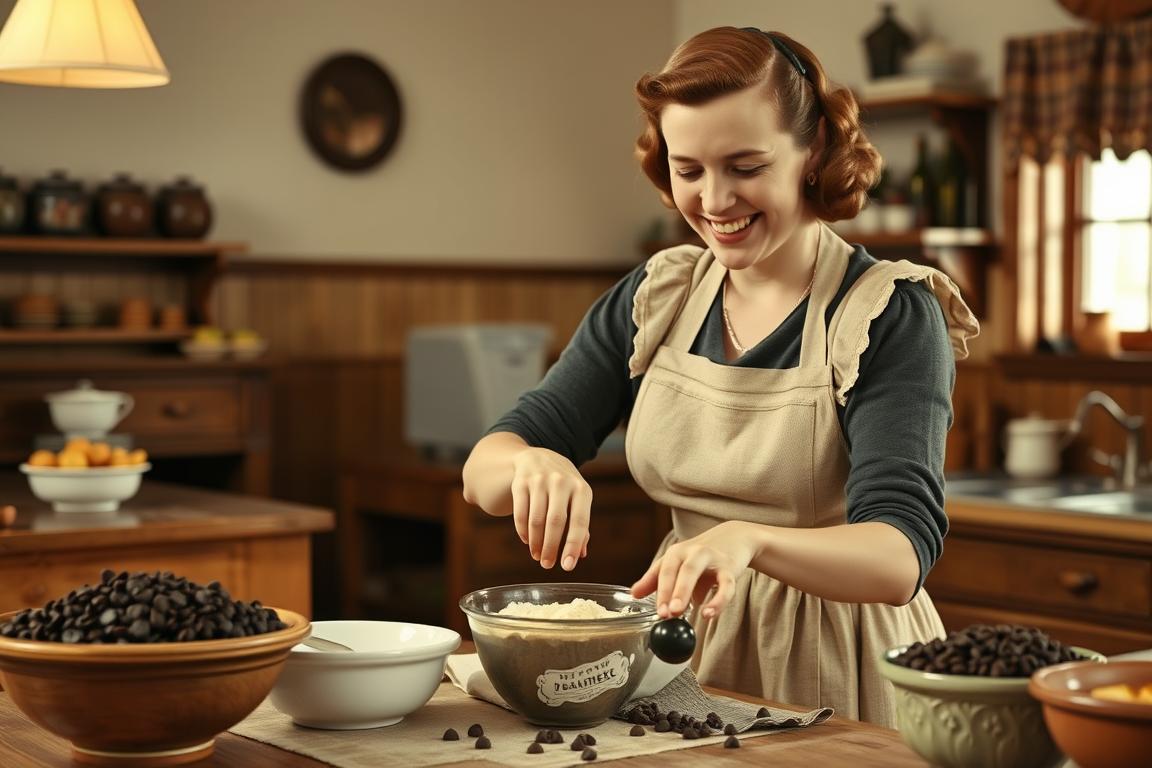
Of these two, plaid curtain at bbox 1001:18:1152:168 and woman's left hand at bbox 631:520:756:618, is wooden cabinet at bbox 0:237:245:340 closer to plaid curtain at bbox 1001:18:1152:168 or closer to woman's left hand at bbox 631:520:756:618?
plaid curtain at bbox 1001:18:1152:168

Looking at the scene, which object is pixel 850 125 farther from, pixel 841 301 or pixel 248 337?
pixel 248 337

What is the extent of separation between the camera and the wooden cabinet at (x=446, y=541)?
A: 4.54 m

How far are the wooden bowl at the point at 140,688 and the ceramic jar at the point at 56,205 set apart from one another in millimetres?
3241

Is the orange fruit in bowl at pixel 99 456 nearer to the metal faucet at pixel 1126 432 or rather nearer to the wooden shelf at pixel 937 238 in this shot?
the wooden shelf at pixel 937 238

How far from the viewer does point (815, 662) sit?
1.96 meters

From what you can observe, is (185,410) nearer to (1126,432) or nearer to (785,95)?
(1126,432)

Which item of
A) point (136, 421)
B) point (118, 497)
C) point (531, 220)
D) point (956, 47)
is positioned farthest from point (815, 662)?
point (531, 220)

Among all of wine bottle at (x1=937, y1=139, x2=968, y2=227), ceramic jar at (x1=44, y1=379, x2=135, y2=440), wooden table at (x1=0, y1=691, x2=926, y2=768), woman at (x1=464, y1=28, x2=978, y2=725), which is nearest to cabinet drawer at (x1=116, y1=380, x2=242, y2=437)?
ceramic jar at (x1=44, y1=379, x2=135, y2=440)

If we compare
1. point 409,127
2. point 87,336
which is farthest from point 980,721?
point 409,127

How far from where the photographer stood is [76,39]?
2.65m

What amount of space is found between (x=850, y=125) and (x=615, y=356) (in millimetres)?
478

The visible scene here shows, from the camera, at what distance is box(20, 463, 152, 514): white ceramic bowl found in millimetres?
3154

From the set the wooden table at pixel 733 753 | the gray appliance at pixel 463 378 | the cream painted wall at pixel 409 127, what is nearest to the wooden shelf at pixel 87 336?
the cream painted wall at pixel 409 127

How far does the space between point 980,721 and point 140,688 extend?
757 mm
